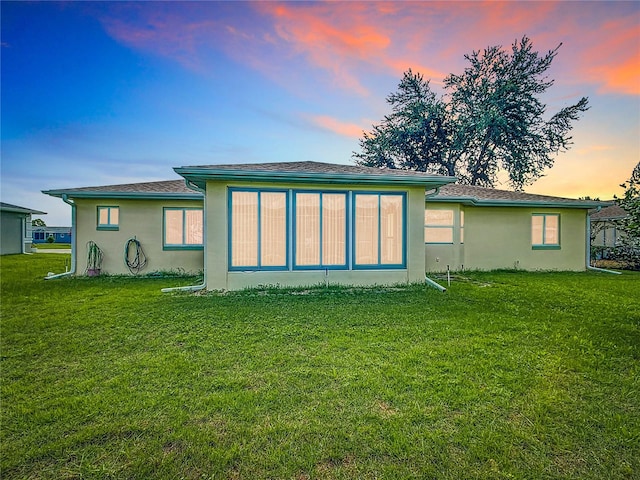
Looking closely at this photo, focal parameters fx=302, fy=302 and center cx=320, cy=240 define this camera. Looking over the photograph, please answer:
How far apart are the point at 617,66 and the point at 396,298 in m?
9.10

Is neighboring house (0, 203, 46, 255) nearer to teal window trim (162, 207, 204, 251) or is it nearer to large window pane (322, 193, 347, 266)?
teal window trim (162, 207, 204, 251)

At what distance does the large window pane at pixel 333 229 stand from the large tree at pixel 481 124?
1505cm

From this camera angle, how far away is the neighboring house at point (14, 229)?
58.7 ft

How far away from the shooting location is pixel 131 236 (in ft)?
30.5

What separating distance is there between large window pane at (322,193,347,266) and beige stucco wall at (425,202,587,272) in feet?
14.1

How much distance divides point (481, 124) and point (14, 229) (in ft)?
96.4

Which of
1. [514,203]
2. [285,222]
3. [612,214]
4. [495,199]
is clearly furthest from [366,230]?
[612,214]

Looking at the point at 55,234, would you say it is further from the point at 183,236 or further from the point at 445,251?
the point at 445,251

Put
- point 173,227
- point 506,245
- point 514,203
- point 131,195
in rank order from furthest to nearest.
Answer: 1. point 506,245
2. point 514,203
3. point 173,227
4. point 131,195

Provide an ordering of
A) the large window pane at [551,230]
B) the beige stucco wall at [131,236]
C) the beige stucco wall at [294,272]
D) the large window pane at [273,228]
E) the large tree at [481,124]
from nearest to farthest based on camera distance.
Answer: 1. the beige stucco wall at [294,272]
2. the large window pane at [273,228]
3. the beige stucco wall at [131,236]
4. the large window pane at [551,230]
5. the large tree at [481,124]

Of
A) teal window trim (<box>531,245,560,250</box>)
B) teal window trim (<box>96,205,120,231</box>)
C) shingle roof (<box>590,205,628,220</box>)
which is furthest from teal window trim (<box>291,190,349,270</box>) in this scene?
shingle roof (<box>590,205,628,220</box>)

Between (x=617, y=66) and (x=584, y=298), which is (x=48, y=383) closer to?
(x=584, y=298)

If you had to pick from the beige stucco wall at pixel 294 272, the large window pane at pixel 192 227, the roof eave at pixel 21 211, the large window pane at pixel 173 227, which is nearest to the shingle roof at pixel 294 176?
the beige stucco wall at pixel 294 272

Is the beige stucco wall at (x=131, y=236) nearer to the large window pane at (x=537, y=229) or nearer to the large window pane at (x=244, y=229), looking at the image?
the large window pane at (x=244, y=229)
